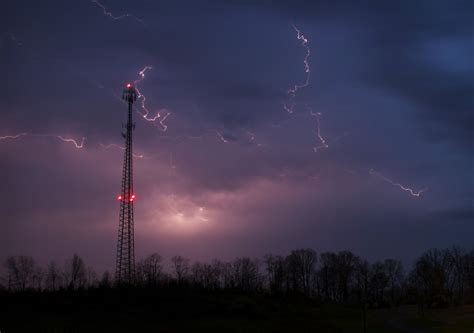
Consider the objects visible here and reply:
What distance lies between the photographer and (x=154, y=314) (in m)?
34.0

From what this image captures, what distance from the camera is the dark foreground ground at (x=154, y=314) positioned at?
2989 cm

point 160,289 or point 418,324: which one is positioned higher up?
point 160,289

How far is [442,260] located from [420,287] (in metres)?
23.8

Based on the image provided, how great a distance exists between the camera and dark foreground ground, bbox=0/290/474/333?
29.9 metres

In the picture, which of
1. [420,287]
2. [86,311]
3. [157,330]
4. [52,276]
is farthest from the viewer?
[420,287]

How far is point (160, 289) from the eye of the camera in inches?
1577

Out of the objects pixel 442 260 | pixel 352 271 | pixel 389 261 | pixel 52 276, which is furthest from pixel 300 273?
pixel 52 276

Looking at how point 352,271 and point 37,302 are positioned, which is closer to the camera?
point 37,302

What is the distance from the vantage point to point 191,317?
34.9m

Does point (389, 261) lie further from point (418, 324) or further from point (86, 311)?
point (86, 311)

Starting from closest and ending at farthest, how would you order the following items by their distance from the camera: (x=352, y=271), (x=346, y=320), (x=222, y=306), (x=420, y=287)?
(x=222, y=306) → (x=346, y=320) → (x=420, y=287) → (x=352, y=271)

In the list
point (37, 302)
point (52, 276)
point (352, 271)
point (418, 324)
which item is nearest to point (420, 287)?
point (352, 271)

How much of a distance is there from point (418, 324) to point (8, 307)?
120 feet

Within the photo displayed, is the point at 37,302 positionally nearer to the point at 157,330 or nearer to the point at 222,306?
the point at 157,330
